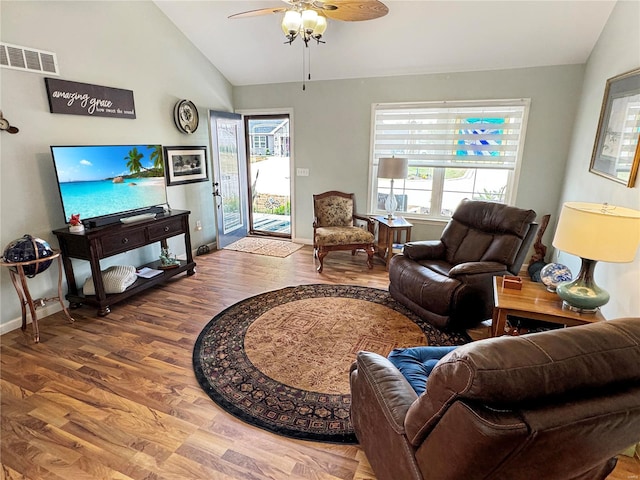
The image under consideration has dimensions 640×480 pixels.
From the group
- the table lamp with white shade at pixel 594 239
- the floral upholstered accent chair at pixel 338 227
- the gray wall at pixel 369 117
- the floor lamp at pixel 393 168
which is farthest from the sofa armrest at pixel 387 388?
the gray wall at pixel 369 117

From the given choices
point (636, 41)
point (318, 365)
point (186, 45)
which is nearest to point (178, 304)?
point (318, 365)

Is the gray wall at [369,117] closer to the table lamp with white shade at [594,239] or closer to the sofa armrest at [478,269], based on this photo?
the sofa armrest at [478,269]

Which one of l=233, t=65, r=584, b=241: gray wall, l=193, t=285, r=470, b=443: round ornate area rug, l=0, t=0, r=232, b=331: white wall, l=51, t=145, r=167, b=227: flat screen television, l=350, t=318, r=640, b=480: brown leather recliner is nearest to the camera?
l=350, t=318, r=640, b=480: brown leather recliner

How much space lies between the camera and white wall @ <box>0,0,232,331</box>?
9.46 ft

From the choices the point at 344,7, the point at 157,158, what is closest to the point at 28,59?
the point at 157,158

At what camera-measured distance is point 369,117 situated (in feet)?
15.8

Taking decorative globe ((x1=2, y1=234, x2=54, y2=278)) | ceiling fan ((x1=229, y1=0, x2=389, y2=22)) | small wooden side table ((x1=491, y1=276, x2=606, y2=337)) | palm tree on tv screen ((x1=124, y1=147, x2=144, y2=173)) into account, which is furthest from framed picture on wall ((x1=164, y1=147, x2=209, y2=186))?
small wooden side table ((x1=491, y1=276, x2=606, y2=337))

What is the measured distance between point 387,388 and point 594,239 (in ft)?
4.65

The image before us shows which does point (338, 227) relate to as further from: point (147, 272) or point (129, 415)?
point (129, 415)

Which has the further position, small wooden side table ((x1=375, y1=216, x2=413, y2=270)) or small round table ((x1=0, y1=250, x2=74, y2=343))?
small wooden side table ((x1=375, y1=216, x2=413, y2=270))

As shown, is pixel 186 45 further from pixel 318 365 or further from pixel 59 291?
pixel 318 365

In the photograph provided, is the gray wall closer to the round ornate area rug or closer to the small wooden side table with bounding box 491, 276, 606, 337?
the round ornate area rug

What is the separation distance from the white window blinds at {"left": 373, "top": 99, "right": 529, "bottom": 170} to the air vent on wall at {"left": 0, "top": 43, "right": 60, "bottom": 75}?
3.55 metres

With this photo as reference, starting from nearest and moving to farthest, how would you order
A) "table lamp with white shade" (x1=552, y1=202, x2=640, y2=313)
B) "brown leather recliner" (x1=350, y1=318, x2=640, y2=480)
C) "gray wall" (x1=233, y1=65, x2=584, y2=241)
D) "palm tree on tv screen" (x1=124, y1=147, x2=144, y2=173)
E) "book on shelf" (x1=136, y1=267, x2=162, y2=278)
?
"brown leather recliner" (x1=350, y1=318, x2=640, y2=480), "table lamp with white shade" (x1=552, y1=202, x2=640, y2=313), "palm tree on tv screen" (x1=124, y1=147, x2=144, y2=173), "book on shelf" (x1=136, y1=267, x2=162, y2=278), "gray wall" (x1=233, y1=65, x2=584, y2=241)
